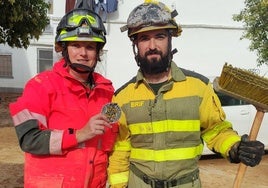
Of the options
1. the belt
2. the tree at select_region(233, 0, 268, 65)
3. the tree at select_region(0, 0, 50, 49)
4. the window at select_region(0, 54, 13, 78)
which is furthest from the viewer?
the window at select_region(0, 54, 13, 78)

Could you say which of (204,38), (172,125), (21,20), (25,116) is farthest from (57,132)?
(204,38)

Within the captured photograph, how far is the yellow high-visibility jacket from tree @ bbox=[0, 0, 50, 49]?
7126 mm

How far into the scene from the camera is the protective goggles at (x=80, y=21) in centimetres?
293

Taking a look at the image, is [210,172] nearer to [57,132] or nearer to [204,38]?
[57,132]

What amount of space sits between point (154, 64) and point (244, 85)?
0.61m

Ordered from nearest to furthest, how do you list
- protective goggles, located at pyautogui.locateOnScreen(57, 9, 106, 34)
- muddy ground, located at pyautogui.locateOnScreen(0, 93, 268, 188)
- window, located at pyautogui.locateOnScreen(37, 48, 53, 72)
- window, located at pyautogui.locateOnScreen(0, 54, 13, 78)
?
protective goggles, located at pyautogui.locateOnScreen(57, 9, 106, 34), muddy ground, located at pyautogui.locateOnScreen(0, 93, 268, 188), window, located at pyautogui.locateOnScreen(37, 48, 53, 72), window, located at pyautogui.locateOnScreen(0, 54, 13, 78)

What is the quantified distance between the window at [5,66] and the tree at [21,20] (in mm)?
10189

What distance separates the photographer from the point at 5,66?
20.7m

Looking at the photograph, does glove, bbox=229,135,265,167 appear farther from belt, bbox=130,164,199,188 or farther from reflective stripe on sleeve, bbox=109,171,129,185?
reflective stripe on sleeve, bbox=109,171,129,185

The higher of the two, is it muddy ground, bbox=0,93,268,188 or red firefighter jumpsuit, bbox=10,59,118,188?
red firefighter jumpsuit, bbox=10,59,118,188

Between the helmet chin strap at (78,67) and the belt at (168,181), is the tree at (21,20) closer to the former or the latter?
the helmet chin strap at (78,67)

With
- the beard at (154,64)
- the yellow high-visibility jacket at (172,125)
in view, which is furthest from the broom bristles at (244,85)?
the beard at (154,64)

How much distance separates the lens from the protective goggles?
293 cm

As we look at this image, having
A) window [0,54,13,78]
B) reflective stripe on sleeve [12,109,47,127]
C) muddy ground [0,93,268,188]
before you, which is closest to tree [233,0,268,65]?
muddy ground [0,93,268,188]
